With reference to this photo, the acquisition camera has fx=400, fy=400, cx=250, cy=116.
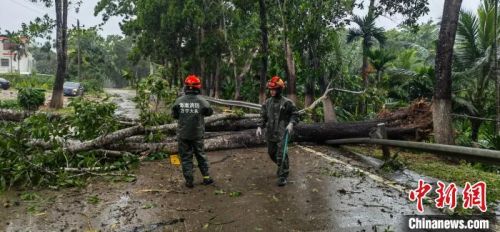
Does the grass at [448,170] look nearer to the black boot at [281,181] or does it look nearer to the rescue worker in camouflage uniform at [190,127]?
the black boot at [281,181]

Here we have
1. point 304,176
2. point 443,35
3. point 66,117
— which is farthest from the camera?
point 443,35

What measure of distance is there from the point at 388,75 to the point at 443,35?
30.5 ft

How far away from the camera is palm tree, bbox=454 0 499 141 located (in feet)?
44.3

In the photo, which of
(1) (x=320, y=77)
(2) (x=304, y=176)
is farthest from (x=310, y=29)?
(2) (x=304, y=176)

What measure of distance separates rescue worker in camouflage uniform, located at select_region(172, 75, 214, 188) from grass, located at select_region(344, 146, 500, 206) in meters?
3.91

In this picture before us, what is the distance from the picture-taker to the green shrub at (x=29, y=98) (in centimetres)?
1786

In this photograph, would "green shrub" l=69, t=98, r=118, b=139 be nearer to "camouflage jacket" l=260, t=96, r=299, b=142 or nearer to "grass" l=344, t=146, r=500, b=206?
"camouflage jacket" l=260, t=96, r=299, b=142

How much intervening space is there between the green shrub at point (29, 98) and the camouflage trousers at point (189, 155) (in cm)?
1413

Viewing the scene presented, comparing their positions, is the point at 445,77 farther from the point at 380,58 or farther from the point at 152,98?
the point at 380,58

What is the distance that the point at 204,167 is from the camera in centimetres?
642

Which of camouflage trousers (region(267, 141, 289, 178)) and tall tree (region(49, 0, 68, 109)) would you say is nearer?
camouflage trousers (region(267, 141, 289, 178))

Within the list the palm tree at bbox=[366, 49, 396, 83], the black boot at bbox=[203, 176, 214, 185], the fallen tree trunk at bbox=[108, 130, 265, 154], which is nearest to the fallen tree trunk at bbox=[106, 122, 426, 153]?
the fallen tree trunk at bbox=[108, 130, 265, 154]

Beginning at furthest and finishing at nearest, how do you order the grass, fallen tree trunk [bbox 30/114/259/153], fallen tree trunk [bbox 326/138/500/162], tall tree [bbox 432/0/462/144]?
tall tree [bbox 432/0/462/144]
fallen tree trunk [bbox 30/114/259/153]
the grass
fallen tree trunk [bbox 326/138/500/162]

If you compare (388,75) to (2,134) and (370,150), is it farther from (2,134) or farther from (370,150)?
(2,134)
